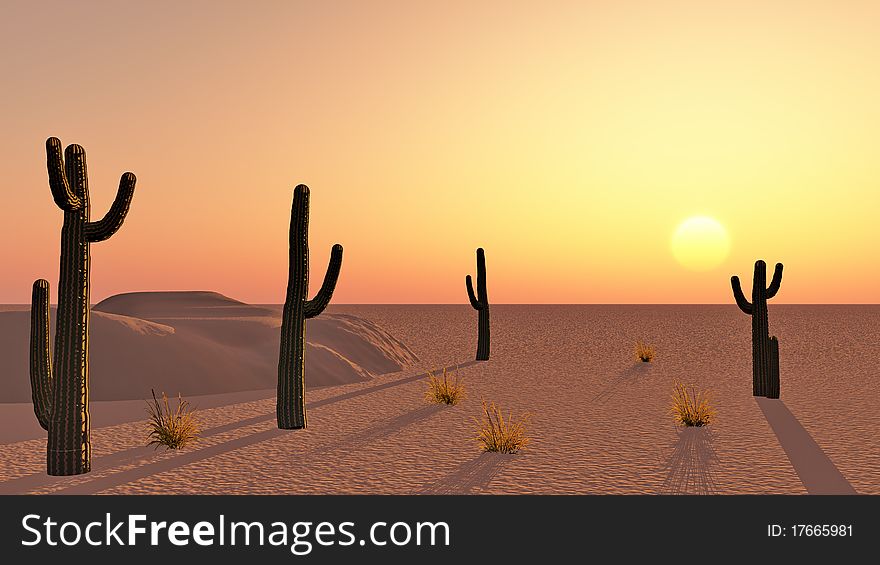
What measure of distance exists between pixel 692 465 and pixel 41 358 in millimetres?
8044

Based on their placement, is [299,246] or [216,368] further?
[216,368]

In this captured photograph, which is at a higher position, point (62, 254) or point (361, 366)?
point (62, 254)

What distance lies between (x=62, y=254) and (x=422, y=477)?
471cm

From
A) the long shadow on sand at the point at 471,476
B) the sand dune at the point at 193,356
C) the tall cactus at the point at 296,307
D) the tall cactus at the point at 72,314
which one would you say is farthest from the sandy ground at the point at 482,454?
the sand dune at the point at 193,356

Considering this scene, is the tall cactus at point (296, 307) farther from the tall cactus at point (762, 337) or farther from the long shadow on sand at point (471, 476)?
the tall cactus at point (762, 337)

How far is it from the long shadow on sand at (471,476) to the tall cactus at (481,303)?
16942 mm

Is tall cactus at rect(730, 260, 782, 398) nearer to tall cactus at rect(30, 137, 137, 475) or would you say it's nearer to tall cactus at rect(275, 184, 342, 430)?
tall cactus at rect(275, 184, 342, 430)

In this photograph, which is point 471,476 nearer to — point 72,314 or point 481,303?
point 72,314

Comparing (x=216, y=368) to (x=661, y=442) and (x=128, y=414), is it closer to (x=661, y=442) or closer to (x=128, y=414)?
(x=128, y=414)

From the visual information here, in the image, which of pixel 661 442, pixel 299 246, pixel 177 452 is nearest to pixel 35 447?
pixel 177 452

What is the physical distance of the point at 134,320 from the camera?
19938 mm

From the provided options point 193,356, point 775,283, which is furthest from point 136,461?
point 775,283

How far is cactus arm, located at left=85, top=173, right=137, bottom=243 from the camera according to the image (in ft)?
30.3

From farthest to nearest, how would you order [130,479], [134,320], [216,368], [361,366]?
[361,366] → [134,320] → [216,368] → [130,479]
